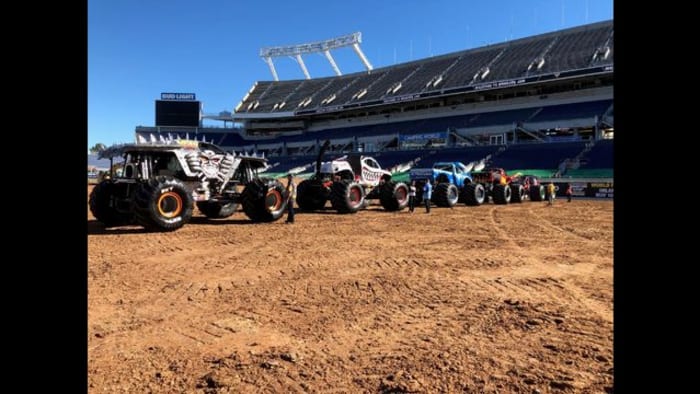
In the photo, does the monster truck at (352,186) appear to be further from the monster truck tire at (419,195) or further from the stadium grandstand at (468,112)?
the stadium grandstand at (468,112)

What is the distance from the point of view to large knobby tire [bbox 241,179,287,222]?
11750mm

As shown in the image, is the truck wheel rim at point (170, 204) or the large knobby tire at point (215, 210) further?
the large knobby tire at point (215, 210)

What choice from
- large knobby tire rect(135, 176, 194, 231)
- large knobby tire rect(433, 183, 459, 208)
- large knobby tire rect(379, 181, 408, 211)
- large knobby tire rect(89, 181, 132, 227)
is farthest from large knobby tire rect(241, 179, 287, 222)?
large knobby tire rect(433, 183, 459, 208)

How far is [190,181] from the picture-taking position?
11.5 metres

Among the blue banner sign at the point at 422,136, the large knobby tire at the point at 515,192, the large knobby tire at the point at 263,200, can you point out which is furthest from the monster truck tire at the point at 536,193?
the blue banner sign at the point at 422,136

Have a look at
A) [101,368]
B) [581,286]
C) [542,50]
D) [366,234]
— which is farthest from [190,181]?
[542,50]

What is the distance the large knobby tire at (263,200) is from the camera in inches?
463

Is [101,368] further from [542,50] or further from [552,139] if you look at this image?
[542,50]

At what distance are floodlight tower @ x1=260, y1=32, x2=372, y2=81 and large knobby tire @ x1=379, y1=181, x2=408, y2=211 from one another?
54.8 m

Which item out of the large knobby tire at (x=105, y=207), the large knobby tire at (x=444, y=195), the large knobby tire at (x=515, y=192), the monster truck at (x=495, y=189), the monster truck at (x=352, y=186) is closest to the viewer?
the large knobby tire at (x=105, y=207)

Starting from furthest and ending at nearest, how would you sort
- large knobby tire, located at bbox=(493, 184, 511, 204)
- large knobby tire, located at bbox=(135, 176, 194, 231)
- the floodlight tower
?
1. the floodlight tower
2. large knobby tire, located at bbox=(493, 184, 511, 204)
3. large knobby tire, located at bbox=(135, 176, 194, 231)

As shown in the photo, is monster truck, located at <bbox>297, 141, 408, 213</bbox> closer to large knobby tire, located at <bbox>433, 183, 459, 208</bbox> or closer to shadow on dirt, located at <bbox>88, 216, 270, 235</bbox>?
large knobby tire, located at <bbox>433, 183, 459, 208</bbox>

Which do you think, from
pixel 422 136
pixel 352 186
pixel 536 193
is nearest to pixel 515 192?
pixel 536 193

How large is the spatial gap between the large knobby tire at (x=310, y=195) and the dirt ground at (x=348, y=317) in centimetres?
723
